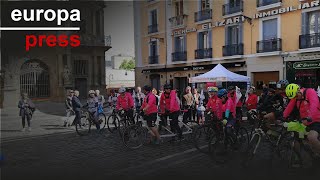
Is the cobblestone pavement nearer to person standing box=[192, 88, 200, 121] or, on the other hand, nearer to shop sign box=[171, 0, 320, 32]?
person standing box=[192, 88, 200, 121]

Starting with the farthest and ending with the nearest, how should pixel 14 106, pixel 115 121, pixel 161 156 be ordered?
pixel 14 106 → pixel 115 121 → pixel 161 156

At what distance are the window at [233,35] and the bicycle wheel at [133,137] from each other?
17379 millimetres

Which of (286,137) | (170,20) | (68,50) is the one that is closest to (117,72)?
(68,50)

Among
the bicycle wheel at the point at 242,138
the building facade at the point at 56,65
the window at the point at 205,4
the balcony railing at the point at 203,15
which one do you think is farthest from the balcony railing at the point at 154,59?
the bicycle wheel at the point at 242,138

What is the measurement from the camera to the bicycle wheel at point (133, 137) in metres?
8.33

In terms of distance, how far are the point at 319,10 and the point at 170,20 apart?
12613mm

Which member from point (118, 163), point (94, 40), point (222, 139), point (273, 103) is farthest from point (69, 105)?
point (94, 40)

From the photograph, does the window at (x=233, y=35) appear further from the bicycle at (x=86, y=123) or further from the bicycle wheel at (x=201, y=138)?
the bicycle wheel at (x=201, y=138)

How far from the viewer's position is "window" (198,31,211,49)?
2612 cm

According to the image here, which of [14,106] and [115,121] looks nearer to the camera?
[115,121]

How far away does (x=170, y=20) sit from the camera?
94.8ft

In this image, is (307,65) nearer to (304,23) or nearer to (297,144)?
(304,23)

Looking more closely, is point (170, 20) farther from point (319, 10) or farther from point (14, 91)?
point (14, 91)

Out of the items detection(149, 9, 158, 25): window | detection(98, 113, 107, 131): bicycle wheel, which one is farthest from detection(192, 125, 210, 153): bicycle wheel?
detection(149, 9, 158, 25): window
